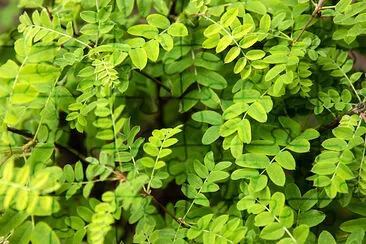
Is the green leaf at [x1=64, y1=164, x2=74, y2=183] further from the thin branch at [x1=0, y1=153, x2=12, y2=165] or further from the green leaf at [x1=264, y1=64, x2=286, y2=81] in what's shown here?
the green leaf at [x1=264, y1=64, x2=286, y2=81]

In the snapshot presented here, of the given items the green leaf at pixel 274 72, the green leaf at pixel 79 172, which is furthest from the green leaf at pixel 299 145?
the green leaf at pixel 79 172

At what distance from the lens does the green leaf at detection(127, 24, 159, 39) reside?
0.93m

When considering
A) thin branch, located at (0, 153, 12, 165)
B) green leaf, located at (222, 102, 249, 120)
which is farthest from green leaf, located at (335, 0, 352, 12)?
thin branch, located at (0, 153, 12, 165)

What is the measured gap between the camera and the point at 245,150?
0.92m

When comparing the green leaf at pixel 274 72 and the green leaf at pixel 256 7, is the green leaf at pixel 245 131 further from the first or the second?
the green leaf at pixel 256 7

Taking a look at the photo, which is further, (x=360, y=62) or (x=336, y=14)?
(x=360, y=62)

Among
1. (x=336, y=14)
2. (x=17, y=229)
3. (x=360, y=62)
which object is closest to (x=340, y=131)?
(x=336, y=14)

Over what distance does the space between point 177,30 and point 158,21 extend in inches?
1.6

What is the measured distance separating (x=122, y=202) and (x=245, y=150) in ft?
0.81

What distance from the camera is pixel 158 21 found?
37.1 inches

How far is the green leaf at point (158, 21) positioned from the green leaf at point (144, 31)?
1cm

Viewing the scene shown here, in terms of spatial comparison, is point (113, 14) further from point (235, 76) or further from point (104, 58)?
point (235, 76)

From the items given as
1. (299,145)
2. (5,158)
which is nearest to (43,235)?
(5,158)

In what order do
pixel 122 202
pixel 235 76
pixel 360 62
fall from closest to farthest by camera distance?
1. pixel 122 202
2. pixel 235 76
3. pixel 360 62
